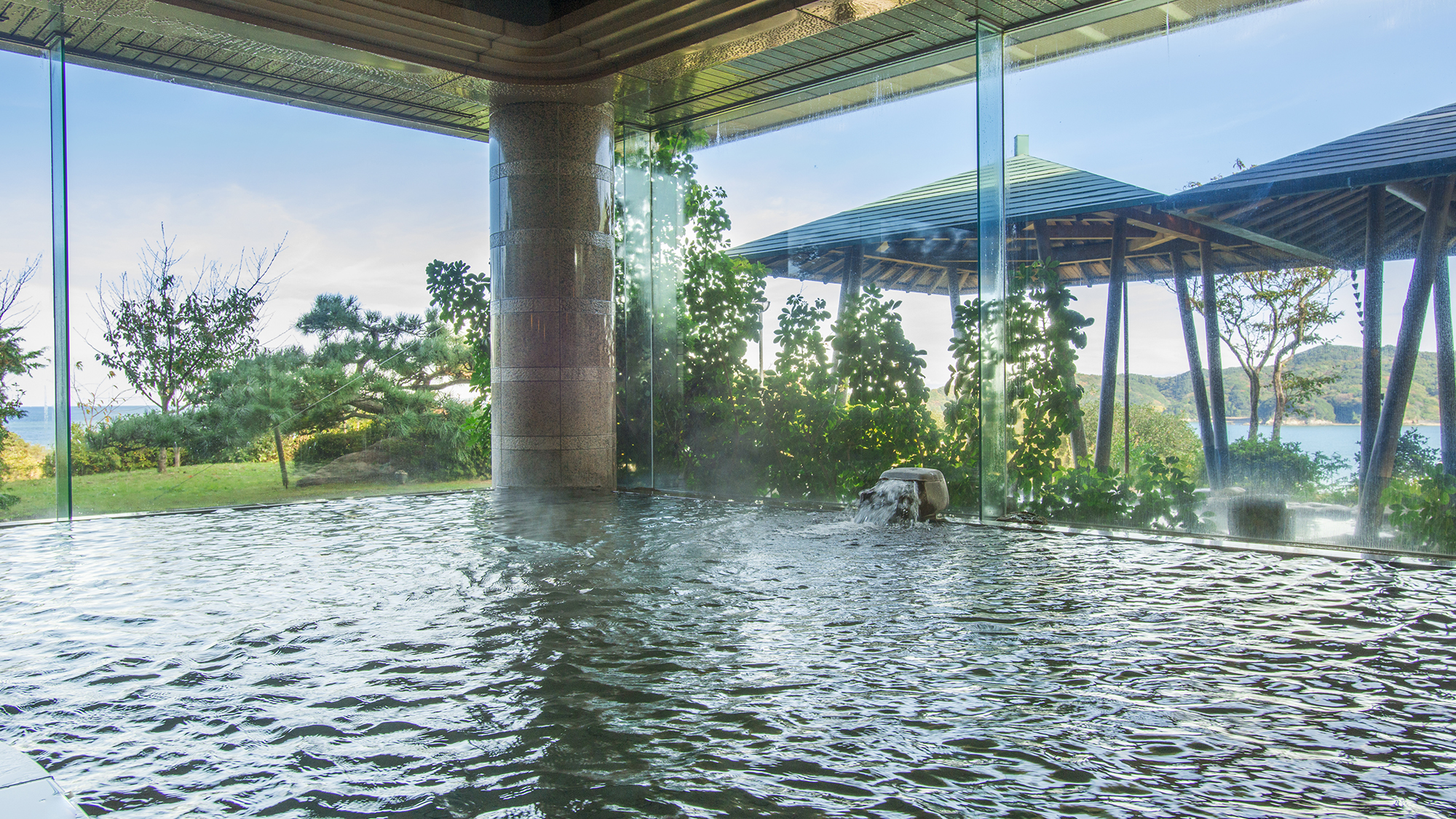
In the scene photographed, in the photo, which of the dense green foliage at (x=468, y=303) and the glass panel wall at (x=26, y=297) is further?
the dense green foliage at (x=468, y=303)

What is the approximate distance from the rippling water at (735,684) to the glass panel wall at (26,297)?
8.83ft

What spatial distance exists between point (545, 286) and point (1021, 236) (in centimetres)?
460

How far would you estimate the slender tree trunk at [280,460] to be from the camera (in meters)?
10.8

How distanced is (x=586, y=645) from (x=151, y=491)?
27.6 ft

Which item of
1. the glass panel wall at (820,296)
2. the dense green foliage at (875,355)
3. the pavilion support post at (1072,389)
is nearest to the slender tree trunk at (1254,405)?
the pavilion support post at (1072,389)

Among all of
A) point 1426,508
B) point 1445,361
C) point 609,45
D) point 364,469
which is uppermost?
point 609,45

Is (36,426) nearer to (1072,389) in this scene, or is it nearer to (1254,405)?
(1072,389)

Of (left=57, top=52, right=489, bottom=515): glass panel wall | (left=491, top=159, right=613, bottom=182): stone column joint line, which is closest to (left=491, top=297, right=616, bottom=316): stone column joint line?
(left=491, top=159, right=613, bottom=182): stone column joint line

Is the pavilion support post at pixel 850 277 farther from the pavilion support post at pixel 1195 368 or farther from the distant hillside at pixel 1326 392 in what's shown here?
the pavilion support post at pixel 1195 368

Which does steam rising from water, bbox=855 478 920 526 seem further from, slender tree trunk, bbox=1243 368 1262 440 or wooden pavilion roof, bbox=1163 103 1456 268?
wooden pavilion roof, bbox=1163 103 1456 268

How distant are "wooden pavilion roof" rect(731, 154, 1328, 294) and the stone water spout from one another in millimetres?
1742

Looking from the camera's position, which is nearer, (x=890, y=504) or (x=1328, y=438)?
(x=1328, y=438)

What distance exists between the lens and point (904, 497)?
6820mm

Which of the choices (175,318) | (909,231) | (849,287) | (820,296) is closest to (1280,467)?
(909,231)
